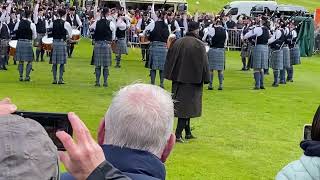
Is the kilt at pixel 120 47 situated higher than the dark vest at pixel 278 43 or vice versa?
the dark vest at pixel 278 43

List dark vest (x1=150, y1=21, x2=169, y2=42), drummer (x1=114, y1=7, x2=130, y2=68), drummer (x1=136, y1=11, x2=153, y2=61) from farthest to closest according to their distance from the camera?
drummer (x1=136, y1=11, x2=153, y2=61) < drummer (x1=114, y1=7, x2=130, y2=68) < dark vest (x1=150, y1=21, x2=169, y2=42)

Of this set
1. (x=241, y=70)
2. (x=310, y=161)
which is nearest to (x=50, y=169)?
(x=310, y=161)

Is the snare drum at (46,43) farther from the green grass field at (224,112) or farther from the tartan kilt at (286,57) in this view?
the tartan kilt at (286,57)

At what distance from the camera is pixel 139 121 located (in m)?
2.51

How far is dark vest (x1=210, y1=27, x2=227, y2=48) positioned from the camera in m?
15.2

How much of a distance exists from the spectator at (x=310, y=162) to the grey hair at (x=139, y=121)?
2.77ft

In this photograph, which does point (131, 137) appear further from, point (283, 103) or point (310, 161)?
point (283, 103)

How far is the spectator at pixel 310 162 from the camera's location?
3.12m

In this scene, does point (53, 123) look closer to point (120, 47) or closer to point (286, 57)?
point (286, 57)

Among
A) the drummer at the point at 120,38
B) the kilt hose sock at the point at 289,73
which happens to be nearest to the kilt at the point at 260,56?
the kilt hose sock at the point at 289,73

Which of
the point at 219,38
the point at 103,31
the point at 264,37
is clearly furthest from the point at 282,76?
the point at 103,31

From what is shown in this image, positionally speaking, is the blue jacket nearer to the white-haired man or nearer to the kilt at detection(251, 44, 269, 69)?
the white-haired man

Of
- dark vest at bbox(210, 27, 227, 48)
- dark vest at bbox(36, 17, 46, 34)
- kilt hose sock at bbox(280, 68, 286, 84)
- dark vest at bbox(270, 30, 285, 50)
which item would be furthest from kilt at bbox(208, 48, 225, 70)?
dark vest at bbox(36, 17, 46, 34)

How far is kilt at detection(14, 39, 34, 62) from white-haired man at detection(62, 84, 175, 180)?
13314 mm
